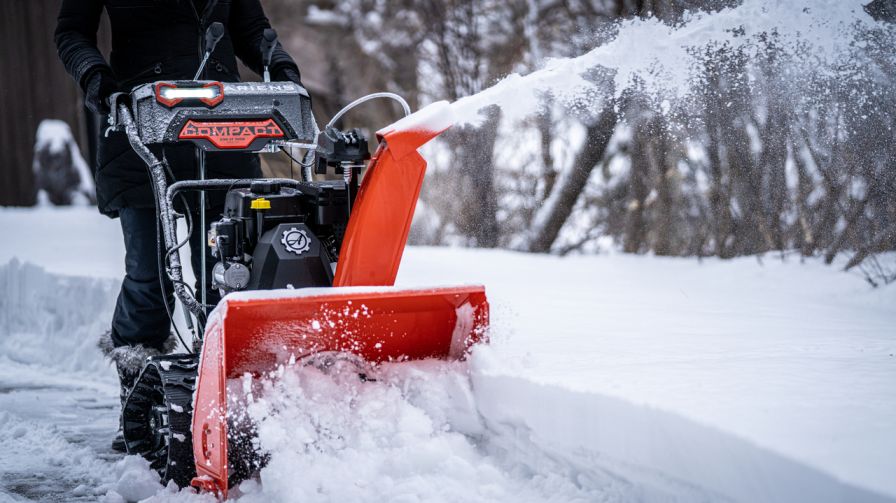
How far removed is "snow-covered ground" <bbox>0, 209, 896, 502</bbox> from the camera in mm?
1761

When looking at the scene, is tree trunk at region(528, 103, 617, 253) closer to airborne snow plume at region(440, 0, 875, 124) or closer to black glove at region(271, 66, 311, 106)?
airborne snow plume at region(440, 0, 875, 124)

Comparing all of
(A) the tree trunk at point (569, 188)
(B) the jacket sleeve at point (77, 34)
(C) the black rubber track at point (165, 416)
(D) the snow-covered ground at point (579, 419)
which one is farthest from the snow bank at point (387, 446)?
(A) the tree trunk at point (569, 188)

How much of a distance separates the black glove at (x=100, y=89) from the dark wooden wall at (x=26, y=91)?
7781 millimetres

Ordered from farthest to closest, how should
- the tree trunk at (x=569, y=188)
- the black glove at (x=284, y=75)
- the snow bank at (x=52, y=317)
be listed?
1. the tree trunk at (x=569, y=188)
2. the snow bank at (x=52, y=317)
3. the black glove at (x=284, y=75)

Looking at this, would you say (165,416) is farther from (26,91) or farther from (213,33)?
(26,91)

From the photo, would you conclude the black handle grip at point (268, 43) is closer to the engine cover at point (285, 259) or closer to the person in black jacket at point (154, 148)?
the person in black jacket at point (154, 148)

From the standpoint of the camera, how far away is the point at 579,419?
220cm

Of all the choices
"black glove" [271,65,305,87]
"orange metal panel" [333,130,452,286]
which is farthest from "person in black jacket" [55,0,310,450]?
"orange metal panel" [333,130,452,286]

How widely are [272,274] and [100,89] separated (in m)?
0.95

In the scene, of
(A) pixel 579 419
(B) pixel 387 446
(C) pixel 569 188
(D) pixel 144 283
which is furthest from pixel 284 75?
(C) pixel 569 188

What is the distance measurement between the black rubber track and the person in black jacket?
1.02ft

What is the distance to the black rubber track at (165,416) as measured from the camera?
7.89 feet

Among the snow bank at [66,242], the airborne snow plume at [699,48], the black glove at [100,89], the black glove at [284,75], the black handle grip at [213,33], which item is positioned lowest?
the snow bank at [66,242]

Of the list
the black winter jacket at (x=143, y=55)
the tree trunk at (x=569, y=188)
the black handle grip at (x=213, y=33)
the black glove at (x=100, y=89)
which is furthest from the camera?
the tree trunk at (x=569, y=188)
